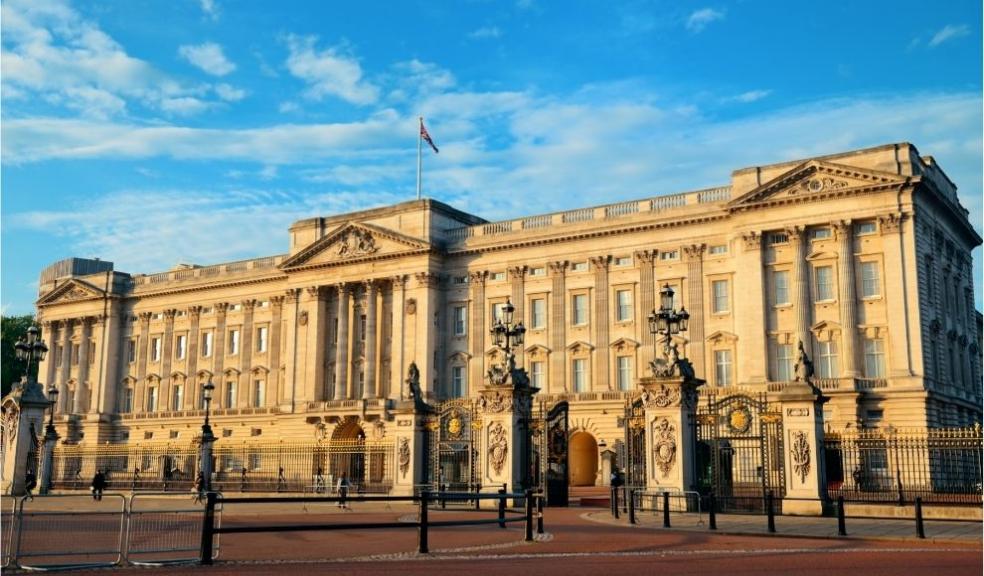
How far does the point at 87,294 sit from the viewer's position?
8869 centimetres

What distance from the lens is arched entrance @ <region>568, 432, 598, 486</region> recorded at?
208 ft

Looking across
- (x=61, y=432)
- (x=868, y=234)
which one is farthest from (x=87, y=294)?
(x=868, y=234)

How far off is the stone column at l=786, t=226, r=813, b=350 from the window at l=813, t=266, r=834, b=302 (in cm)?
50

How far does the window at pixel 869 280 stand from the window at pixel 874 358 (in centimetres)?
248

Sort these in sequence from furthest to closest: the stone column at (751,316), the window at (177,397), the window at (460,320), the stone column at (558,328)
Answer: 1. the window at (177,397)
2. the window at (460,320)
3. the stone column at (558,328)
4. the stone column at (751,316)

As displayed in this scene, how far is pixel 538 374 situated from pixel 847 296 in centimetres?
1987

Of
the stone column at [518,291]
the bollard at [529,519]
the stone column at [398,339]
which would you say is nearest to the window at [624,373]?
the stone column at [518,291]

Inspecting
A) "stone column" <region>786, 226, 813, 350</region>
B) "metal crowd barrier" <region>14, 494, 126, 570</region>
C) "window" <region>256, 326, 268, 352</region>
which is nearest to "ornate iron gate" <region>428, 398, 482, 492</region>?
"metal crowd barrier" <region>14, 494, 126, 570</region>

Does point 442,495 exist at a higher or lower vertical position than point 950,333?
lower

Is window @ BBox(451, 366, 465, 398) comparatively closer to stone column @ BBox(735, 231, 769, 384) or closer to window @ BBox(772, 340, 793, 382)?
stone column @ BBox(735, 231, 769, 384)

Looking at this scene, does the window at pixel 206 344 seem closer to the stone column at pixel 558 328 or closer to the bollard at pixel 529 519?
the stone column at pixel 558 328

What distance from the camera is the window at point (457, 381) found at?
221 ft

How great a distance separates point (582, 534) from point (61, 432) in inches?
2967

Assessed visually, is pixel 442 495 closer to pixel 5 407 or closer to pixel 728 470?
pixel 728 470
